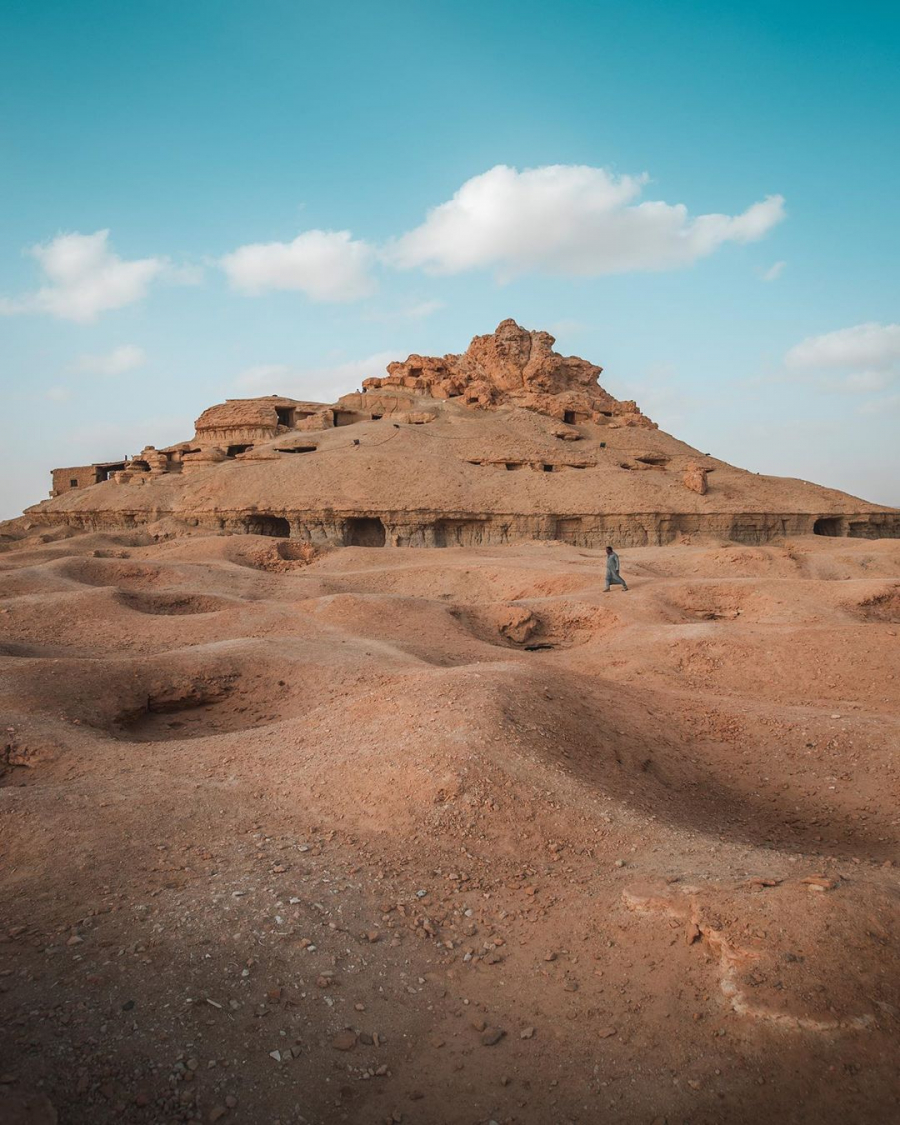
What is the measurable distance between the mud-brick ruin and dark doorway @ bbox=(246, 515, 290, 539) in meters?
0.06

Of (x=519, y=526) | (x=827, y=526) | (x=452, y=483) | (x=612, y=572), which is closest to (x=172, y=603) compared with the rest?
(x=612, y=572)

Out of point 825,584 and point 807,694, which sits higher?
point 825,584

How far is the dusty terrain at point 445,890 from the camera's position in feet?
9.25

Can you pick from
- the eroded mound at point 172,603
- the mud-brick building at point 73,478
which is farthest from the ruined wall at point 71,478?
the eroded mound at point 172,603

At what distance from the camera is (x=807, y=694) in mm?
8805

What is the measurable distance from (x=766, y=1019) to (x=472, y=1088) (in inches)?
54.5

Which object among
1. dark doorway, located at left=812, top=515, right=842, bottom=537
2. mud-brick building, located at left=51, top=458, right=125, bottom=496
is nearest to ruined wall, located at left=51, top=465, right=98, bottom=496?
mud-brick building, located at left=51, top=458, right=125, bottom=496

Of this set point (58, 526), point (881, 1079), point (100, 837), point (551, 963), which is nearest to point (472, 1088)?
point (551, 963)

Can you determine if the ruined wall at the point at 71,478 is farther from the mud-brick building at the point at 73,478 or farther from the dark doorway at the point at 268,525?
the dark doorway at the point at 268,525

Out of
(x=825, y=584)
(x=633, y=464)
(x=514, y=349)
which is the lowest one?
(x=825, y=584)

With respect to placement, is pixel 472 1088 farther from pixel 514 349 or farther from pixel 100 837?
pixel 514 349

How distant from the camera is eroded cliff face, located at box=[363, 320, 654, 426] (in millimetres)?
36375

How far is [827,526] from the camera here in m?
27.4

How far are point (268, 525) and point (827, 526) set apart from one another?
74.7ft
